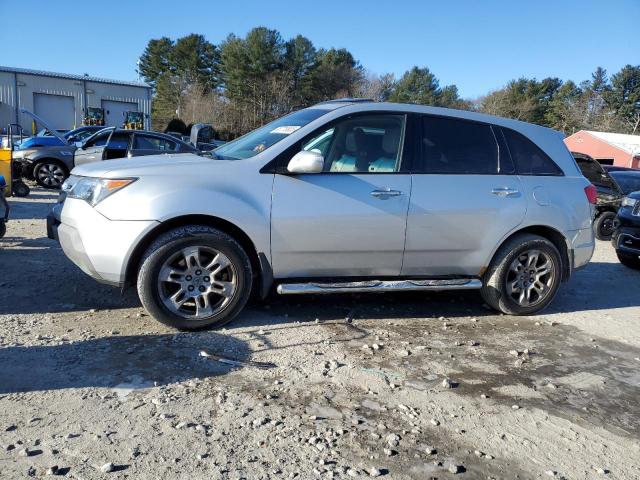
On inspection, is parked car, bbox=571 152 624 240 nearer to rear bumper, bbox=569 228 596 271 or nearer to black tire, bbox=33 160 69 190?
rear bumper, bbox=569 228 596 271

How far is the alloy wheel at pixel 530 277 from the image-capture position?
5234 mm

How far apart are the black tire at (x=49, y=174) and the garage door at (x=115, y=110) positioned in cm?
2778

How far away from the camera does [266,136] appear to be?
4.91m

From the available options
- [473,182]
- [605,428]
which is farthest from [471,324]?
[605,428]

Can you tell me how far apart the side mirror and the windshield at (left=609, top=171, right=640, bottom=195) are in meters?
10.7

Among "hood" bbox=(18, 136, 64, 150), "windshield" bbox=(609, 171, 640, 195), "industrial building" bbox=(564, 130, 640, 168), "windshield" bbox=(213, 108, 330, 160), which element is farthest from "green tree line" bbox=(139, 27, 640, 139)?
"windshield" bbox=(213, 108, 330, 160)

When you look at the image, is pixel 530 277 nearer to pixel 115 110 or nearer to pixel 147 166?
pixel 147 166

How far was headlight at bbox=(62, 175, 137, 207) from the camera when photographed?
4.17 m

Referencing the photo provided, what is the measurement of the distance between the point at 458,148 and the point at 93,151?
1082cm

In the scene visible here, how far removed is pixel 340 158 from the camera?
4641 millimetres

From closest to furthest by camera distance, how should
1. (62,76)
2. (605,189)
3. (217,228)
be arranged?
(217,228)
(605,189)
(62,76)

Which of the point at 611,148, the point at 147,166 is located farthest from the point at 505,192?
the point at 611,148

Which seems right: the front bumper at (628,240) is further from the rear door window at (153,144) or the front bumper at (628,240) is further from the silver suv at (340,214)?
the rear door window at (153,144)

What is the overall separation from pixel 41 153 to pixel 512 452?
45.6ft
